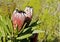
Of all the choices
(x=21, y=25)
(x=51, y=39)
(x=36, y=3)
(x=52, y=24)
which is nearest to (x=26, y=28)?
(x=21, y=25)

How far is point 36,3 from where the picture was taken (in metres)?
3.94

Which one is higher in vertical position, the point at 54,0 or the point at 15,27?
the point at 15,27

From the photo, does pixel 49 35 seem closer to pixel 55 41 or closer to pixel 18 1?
pixel 55 41

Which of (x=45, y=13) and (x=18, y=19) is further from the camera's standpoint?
(x=45, y=13)

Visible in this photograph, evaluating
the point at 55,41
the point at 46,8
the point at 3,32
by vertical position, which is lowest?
the point at 55,41

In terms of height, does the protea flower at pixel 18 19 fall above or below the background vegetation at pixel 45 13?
above

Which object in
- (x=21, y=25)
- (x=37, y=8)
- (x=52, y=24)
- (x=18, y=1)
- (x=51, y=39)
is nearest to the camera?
(x=21, y=25)

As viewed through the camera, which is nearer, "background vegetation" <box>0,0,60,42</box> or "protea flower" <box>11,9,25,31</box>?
"protea flower" <box>11,9,25,31</box>

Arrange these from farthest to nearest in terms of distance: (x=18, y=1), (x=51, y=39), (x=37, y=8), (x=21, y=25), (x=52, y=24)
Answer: (x=18, y=1)
(x=37, y=8)
(x=52, y=24)
(x=51, y=39)
(x=21, y=25)

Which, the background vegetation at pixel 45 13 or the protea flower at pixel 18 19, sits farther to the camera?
the background vegetation at pixel 45 13

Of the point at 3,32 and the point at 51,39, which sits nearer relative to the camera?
the point at 3,32

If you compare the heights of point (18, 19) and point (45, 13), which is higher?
point (18, 19)

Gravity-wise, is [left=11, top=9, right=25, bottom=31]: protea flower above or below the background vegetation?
above

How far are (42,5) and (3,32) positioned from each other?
2.90m
